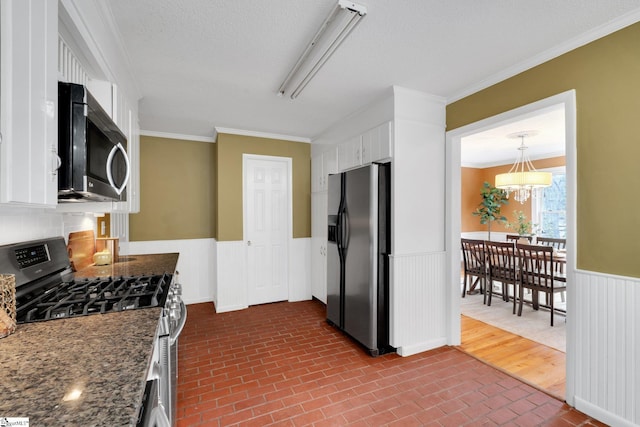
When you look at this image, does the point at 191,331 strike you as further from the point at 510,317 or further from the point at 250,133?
the point at 510,317

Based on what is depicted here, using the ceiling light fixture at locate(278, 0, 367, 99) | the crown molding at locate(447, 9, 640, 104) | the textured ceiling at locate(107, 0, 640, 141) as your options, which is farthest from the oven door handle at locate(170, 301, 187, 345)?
the crown molding at locate(447, 9, 640, 104)

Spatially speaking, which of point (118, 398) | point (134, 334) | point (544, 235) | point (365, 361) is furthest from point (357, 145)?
point (544, 235)

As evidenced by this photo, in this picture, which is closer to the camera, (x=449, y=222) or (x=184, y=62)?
(x=184, y=62)

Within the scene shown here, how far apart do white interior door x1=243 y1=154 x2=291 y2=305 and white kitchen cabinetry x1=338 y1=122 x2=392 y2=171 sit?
1.13 m

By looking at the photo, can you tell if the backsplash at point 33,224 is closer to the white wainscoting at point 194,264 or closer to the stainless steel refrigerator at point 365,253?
the white wainscoting at point 194,264

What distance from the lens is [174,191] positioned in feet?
13.6

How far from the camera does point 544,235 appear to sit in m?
5.85

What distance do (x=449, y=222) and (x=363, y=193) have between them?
3.05ft

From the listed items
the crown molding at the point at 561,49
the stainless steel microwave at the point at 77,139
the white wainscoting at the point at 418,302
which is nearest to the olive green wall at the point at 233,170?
the white wainscoting at the point at 418,302

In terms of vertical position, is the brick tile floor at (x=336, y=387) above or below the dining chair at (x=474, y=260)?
below

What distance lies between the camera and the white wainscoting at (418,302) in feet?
8.88

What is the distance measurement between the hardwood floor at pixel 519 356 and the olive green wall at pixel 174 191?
3.63 metres

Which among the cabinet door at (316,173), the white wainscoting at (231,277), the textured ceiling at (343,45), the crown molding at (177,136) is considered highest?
the textured ceiling at (343,45)

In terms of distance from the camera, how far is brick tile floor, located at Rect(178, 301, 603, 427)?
189cm
